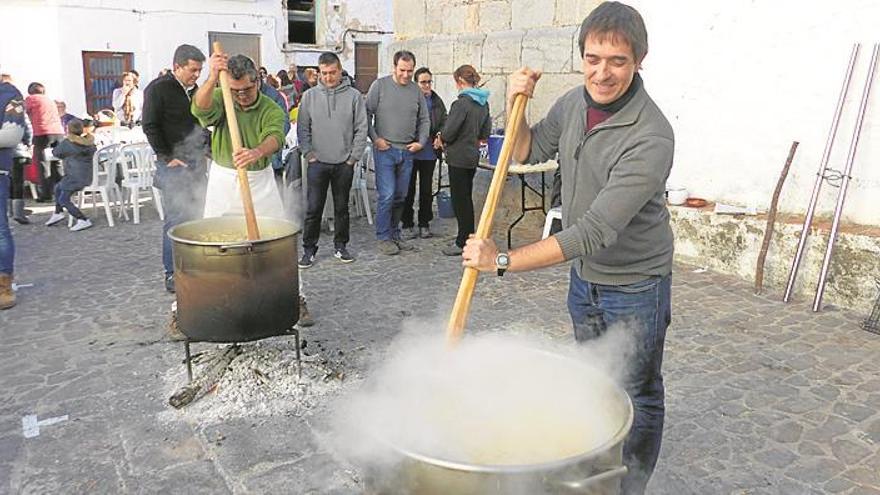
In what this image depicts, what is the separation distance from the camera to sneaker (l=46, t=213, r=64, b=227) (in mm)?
8797

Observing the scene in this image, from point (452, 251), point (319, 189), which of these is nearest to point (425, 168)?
point (452, 251)

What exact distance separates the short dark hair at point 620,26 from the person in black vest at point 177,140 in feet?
13.4

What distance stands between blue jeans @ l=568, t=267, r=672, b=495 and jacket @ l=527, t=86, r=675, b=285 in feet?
0.20

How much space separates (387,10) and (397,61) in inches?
748

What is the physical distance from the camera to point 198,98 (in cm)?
454

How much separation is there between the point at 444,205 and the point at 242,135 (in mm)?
4526

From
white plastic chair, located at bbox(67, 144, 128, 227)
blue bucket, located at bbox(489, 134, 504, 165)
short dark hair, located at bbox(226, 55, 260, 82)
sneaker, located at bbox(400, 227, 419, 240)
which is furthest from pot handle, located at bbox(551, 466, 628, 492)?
white plastic chair, located at bbox(67, 144, 128, 227)

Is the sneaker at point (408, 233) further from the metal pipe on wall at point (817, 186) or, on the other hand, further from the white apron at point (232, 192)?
the metal pipe on wall at point (817, 186)

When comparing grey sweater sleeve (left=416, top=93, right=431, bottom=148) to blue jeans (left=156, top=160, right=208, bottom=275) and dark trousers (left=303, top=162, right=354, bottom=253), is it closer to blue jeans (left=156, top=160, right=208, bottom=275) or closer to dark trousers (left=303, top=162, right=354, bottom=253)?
dark trousers (left=303, top=162, right=354, bottom=253)

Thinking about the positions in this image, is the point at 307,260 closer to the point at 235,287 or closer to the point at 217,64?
the point at 217,64

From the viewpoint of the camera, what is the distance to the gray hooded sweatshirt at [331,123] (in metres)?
6.86

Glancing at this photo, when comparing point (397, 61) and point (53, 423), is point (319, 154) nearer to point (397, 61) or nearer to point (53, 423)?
point (397, 61)

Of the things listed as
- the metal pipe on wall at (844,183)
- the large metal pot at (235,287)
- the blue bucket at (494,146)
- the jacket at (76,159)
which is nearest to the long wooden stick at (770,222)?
the metal pipe on wall at (844,183)

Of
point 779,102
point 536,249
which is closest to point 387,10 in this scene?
point 779,102
